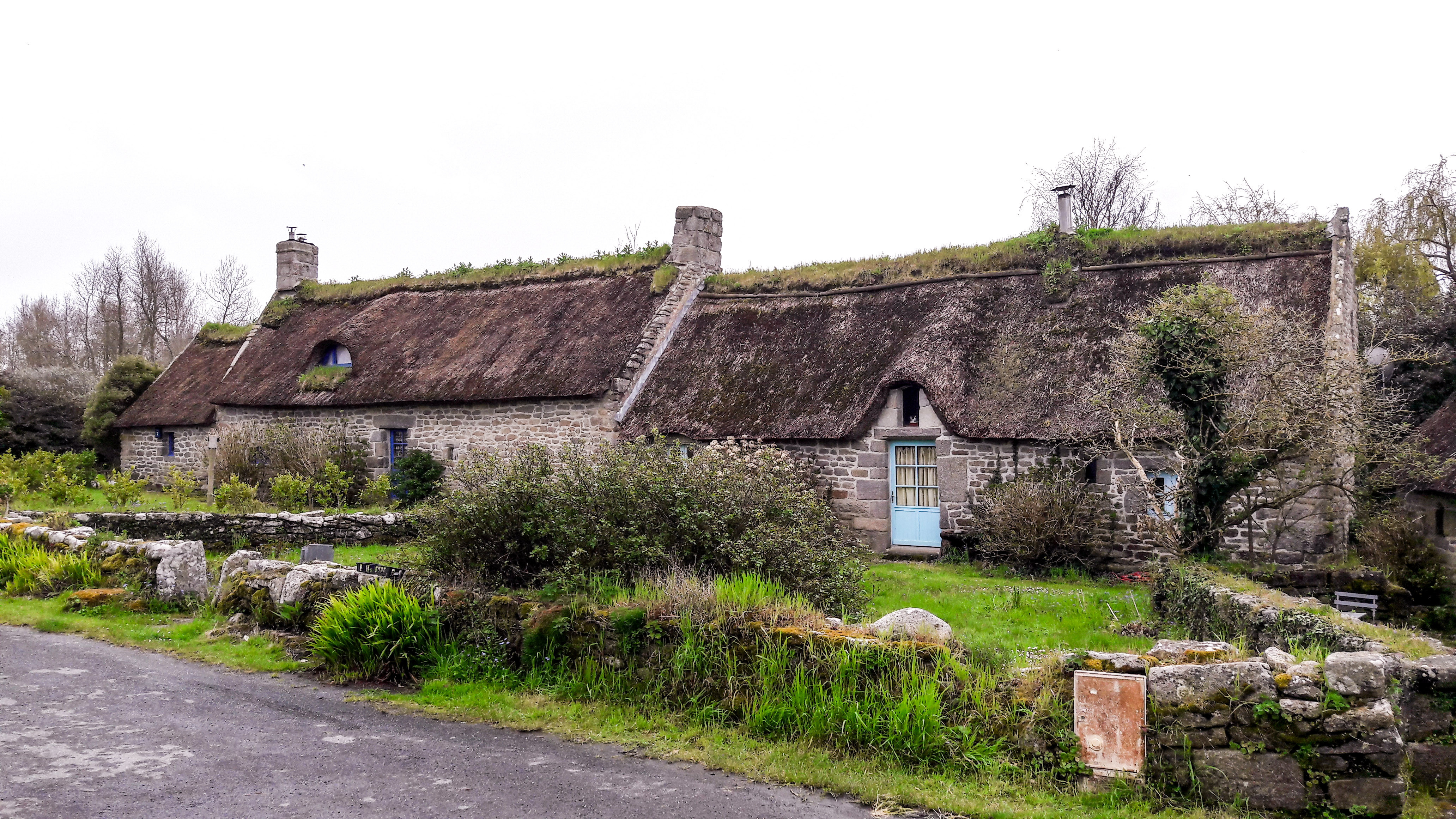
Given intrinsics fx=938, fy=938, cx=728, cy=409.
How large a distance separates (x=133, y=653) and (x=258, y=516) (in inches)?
216

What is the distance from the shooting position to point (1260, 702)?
4.75 metres

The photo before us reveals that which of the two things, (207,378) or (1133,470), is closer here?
(1133,470)

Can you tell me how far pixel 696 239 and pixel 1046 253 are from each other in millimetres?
6784

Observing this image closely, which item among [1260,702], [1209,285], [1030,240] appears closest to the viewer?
[1260,702]

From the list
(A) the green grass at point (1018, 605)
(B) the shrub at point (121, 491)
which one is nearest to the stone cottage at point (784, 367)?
(A) the green grass at point (1018, 605)

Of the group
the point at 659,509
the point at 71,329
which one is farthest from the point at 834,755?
the point at 71,329

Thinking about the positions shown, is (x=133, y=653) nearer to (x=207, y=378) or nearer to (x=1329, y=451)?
(x=1329, y=451)

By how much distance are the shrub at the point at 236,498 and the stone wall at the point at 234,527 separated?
7.01ft

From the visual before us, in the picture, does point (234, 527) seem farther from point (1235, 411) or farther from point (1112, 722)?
point (1235, 411)

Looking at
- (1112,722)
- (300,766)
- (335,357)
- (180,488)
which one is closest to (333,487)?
(180,488)

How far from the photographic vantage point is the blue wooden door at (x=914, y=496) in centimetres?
1393

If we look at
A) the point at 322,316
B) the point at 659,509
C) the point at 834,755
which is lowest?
the point at 834,755

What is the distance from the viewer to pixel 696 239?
729 inches

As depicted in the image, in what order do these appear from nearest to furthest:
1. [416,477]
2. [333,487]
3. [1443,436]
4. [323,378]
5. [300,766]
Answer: [300,766]
[1443,436]
[333,487]
[416,477]
[323,378]
